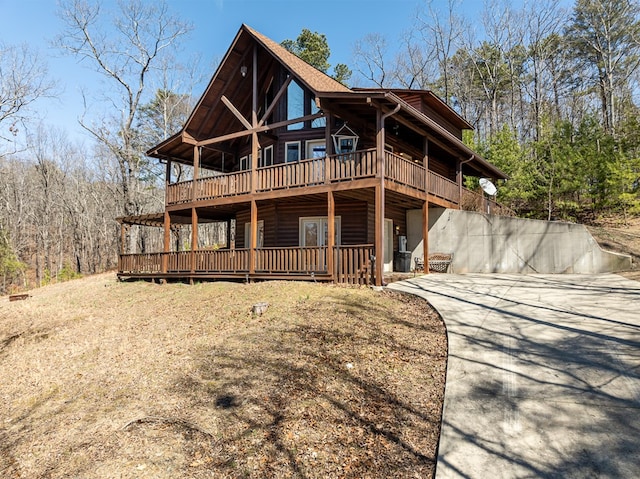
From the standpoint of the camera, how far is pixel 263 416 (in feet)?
15.6

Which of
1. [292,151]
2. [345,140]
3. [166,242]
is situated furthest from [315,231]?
[166,242]

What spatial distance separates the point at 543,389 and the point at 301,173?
10.4 metres

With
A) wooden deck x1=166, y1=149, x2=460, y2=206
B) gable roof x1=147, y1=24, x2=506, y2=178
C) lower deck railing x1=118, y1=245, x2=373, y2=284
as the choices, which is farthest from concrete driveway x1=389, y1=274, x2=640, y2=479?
gable roof x1=147, y1=24, x2=506, y2=178

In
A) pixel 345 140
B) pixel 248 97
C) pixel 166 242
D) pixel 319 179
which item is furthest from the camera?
pixel 248 97

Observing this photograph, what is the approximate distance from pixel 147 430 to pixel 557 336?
6.50 metres

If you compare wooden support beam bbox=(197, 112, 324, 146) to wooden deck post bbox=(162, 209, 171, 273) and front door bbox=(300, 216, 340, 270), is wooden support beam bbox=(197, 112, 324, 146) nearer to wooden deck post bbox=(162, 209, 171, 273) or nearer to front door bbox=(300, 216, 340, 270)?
wooden deck post bbox=(162, 209, 171, 273)

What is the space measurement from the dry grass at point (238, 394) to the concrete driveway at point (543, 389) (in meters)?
0.35

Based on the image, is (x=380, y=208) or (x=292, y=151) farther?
(x=292, y=151)

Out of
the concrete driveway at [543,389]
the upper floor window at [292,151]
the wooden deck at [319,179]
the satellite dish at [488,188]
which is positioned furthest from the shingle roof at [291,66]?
the satellite dish at [488,188]

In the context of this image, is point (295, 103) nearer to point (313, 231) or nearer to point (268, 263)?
point (313, 231)

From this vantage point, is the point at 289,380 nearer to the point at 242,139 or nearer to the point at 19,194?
the point at 242,139

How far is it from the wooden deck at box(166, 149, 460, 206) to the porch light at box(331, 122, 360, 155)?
218 cm

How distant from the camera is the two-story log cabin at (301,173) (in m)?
12.4

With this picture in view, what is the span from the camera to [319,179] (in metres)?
13.2
